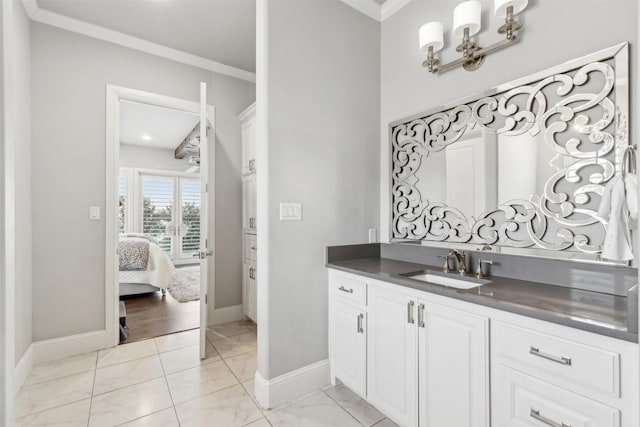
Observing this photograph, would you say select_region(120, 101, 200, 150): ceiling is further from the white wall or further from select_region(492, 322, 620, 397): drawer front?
select_region(492, 322, 620, 397): drawer front

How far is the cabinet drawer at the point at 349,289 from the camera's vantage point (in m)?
1.75

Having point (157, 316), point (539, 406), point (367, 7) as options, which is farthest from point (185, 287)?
point (539, 406)

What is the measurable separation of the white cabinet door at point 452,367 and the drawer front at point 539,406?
0.18 feet

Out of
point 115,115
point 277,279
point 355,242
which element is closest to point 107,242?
point 115,115

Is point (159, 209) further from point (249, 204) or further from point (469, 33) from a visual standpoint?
point (469, 33)

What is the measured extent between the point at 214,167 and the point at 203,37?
1.21m

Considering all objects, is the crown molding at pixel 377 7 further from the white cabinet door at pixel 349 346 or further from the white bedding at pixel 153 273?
the white bedding at pixel 153 273

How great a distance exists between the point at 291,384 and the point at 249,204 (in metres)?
1.83

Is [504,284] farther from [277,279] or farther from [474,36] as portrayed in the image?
[474,36]

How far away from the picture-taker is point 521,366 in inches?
43.3

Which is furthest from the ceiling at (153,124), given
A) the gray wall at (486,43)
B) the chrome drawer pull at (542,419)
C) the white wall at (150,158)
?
the chrome drawer pull at (542,419)

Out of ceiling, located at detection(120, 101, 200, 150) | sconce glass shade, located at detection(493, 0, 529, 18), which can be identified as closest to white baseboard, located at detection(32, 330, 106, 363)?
ceiling, located at detection(120, 101, 200, 150)

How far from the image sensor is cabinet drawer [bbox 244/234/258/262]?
3.00 m

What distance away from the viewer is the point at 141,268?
3.92 meters
